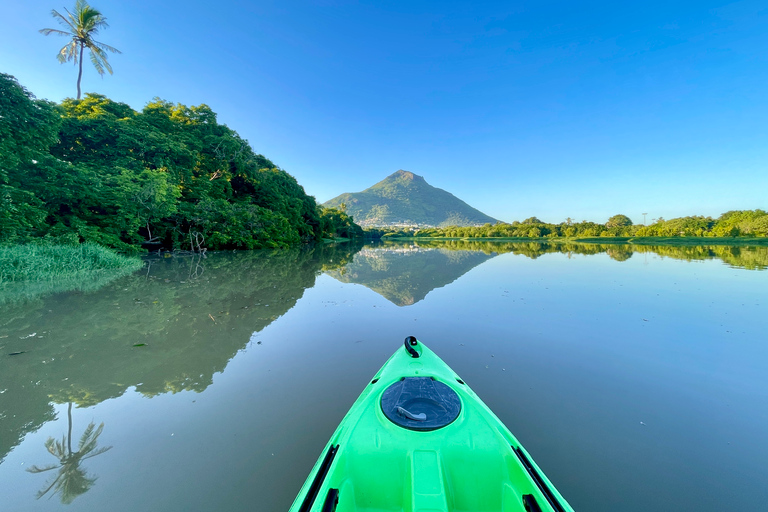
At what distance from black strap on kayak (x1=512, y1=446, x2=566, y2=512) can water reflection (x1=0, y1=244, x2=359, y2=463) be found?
10.4 feet

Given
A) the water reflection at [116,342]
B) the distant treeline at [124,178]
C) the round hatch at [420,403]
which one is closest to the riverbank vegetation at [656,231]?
the distant treeline at [124,178]

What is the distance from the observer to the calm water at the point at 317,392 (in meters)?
1.79

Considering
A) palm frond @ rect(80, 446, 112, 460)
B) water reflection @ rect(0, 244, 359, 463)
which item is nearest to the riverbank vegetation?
water reflection @ rect(0, 244, 359, 463)

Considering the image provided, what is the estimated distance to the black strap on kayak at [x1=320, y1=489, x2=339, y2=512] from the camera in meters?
1.25

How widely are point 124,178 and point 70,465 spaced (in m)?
17.1

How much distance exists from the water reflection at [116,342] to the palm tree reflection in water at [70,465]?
0.35 m

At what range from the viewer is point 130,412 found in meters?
2.51

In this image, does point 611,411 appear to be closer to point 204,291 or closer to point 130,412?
point 130,412

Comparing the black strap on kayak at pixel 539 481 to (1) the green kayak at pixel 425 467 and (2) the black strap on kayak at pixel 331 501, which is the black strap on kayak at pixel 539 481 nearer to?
(1) the green kayak at pixel 425 467

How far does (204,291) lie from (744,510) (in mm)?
9215

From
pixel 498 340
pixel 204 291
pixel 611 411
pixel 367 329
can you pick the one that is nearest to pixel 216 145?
pixel 204 291

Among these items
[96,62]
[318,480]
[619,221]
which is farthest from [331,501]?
[619,221]

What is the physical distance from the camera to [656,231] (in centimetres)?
4509

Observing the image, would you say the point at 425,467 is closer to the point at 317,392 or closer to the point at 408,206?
the point at 317,392
